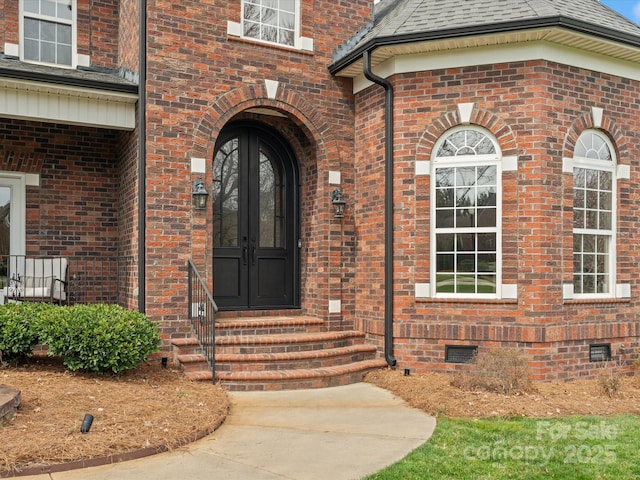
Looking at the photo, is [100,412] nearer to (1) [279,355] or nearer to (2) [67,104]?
(1) [279,355]

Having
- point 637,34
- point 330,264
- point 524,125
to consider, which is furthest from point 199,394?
point 637,34

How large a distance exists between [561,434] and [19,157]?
7.75m

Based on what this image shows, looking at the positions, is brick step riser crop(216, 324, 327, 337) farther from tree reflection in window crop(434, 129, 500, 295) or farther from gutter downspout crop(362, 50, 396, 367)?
tree reflection in window crop(434, 129, 500, 295)

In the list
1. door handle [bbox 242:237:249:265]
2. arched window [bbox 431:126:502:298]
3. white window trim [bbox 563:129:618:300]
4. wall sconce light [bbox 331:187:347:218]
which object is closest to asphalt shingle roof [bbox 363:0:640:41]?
arched window [bbox 431:126:502:298]

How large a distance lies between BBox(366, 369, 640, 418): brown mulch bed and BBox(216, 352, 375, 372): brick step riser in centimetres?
63

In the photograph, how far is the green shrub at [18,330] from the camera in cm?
687

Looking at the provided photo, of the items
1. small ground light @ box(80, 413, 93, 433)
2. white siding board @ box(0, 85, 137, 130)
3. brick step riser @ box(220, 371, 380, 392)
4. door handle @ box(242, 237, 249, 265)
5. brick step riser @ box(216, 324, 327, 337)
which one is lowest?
brick step riser @ box(220, 371, 380, 392)

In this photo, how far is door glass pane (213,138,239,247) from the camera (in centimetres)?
895

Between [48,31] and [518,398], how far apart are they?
8245mm

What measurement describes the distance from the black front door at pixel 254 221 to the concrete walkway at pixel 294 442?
226cm

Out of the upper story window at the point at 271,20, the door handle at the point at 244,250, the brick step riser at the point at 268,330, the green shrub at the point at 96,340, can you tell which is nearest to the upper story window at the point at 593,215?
the brick step riser at the point at 268,330

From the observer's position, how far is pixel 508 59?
806 cm

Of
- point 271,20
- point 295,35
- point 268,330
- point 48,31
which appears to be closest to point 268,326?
point 268,330

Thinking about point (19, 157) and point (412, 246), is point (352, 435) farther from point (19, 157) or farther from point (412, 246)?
point (19, 157)
